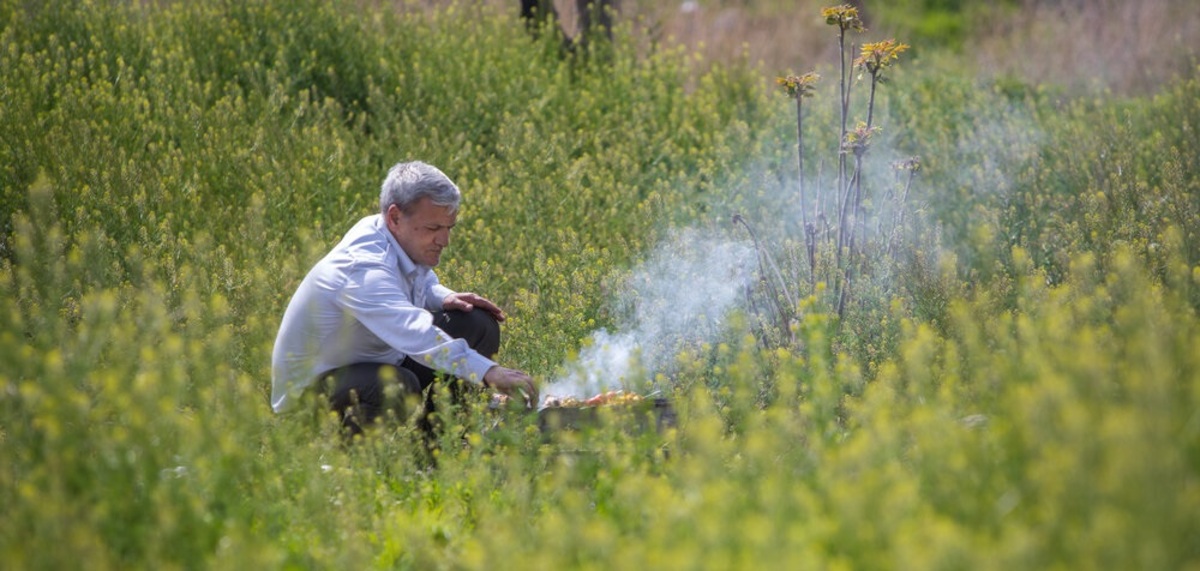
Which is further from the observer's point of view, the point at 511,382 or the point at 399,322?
the point at 399,322

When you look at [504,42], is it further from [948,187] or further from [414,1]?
[948,187]

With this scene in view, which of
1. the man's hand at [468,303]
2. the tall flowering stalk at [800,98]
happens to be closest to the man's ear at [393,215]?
the man's hand at [468,303]

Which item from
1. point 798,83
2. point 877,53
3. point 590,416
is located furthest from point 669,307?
point 590,416

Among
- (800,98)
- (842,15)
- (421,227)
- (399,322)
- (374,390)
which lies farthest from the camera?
(800,98)

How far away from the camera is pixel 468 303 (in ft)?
17.7

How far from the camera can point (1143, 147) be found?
831 cm

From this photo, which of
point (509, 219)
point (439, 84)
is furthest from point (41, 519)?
point (439, 84)

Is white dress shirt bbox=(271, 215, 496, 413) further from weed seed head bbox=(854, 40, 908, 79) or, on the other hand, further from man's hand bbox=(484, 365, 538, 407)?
weed seed head bbox=(854, 40, 908, 79)

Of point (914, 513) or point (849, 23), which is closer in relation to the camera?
point (914, 513)

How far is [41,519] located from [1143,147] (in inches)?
283

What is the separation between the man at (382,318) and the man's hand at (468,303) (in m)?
0.19

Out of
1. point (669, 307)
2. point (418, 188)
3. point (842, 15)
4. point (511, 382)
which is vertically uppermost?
point (842, 15)

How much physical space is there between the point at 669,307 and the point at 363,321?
1753 mm

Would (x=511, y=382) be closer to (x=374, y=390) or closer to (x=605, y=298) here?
(x=374, y=390)
